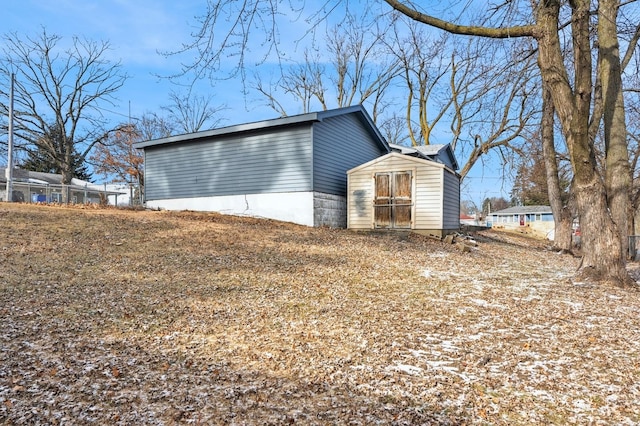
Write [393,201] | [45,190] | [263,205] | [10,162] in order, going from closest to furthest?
[393,201] < [263,205] < [10,162] < [45,190]

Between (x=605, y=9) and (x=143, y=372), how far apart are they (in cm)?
825

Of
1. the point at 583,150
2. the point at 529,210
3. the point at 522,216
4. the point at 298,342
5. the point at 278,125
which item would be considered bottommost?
the point at 298,342

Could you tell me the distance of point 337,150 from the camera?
13.0 metres

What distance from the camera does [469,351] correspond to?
3145 mm

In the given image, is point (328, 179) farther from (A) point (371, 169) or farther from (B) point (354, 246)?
(B) point (354, 246)

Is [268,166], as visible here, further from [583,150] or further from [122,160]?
[122,160]

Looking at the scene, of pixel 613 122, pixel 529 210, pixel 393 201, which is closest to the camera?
pixel 613 122

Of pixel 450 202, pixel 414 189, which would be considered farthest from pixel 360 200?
pixel 450 202

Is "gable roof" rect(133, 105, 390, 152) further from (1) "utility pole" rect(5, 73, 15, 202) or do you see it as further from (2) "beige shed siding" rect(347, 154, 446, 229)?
(1) "utility pole" rect(5, 73, 15, 202)

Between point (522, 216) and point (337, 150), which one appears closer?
point (337, 150)

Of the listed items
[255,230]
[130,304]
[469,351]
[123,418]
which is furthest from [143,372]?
[255,230]

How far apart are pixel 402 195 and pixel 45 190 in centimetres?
2365

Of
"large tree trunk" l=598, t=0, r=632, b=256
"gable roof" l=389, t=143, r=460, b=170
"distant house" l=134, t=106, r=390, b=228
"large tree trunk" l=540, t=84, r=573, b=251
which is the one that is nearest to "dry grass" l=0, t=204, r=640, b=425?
"large tree trunk" l=598, t=0, r=632, b=256

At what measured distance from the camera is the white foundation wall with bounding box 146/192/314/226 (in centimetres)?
1177
